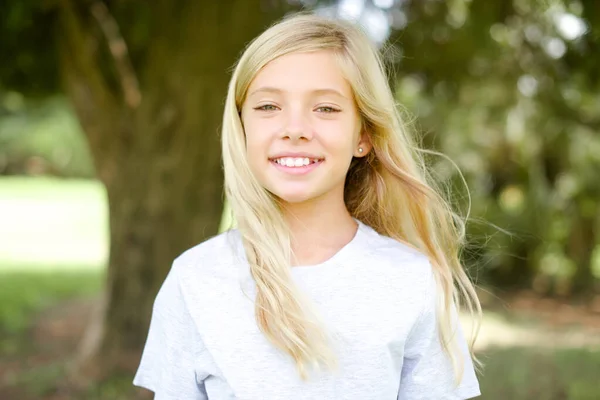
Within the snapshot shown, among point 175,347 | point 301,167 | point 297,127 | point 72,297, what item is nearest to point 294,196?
point 301,167

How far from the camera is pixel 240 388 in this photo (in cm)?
178

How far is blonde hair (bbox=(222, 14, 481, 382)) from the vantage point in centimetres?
182

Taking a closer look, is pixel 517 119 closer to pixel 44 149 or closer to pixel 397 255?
pixel 397 255

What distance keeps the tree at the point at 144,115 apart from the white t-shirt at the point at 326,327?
3.10 metres

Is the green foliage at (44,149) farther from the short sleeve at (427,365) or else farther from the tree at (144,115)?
the short sleeve at (427,365)

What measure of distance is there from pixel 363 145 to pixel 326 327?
571 mm

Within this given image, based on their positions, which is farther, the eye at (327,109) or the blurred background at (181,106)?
the blurred background at (181,106)

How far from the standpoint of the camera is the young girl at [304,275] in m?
1.81

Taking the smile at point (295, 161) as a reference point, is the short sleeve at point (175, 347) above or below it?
below

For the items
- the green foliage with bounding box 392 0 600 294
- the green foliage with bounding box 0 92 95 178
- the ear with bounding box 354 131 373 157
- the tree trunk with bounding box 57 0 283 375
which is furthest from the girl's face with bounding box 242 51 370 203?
the green foliage with bounding box 0 92 95 178

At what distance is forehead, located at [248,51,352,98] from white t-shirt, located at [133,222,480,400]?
43 centimetres

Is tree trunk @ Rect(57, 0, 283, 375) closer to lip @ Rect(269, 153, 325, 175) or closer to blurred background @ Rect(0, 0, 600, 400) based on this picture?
blurred background @ Rect(0, 0, 600, 400)

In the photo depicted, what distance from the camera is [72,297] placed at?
31.2ft

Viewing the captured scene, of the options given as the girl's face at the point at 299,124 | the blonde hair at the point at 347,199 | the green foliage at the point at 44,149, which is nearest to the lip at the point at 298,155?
the girl's face at the point at 299,124
